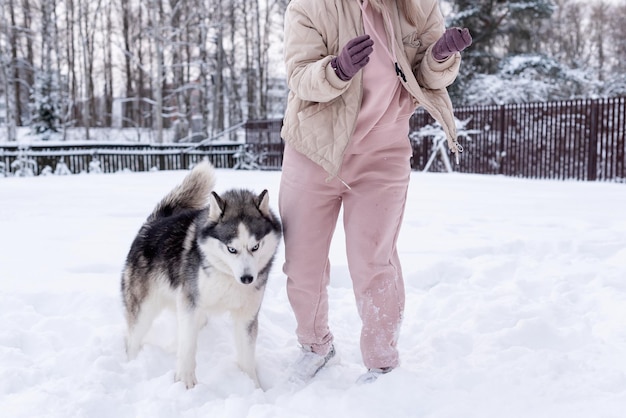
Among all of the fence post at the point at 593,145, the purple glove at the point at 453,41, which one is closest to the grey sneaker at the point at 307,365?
the purple glove at the point at 453,41

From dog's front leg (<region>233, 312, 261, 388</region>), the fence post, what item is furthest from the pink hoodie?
the fence post

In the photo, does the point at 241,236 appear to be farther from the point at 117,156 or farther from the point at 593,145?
the point at 117,156

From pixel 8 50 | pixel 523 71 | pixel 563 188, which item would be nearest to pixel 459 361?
pixel 563 188

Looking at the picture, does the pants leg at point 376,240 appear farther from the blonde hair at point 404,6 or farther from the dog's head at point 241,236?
the blonde hair at point 404,6

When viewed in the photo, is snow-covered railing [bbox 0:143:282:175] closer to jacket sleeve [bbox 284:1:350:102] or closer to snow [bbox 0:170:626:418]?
snow [bbox 0:170:626:418]

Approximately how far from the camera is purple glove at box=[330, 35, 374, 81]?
179cm

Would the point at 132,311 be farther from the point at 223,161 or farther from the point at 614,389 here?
the point at 223,161

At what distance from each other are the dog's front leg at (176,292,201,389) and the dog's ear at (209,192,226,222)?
14.2 inches

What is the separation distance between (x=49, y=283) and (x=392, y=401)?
2.06 metres

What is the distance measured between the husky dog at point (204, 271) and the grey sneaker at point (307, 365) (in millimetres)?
176

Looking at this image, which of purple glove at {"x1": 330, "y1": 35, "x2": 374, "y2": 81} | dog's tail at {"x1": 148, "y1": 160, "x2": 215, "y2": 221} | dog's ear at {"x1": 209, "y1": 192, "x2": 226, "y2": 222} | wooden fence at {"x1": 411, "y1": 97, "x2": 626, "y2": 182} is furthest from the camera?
wooden fence at {"x1": 411, "y1": 97, "x2": 626, "y2": 182}

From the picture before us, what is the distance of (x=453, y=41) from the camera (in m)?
1.87

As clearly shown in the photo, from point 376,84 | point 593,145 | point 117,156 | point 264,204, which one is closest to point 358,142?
point 376,84

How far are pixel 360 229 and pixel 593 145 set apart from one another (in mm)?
9962
